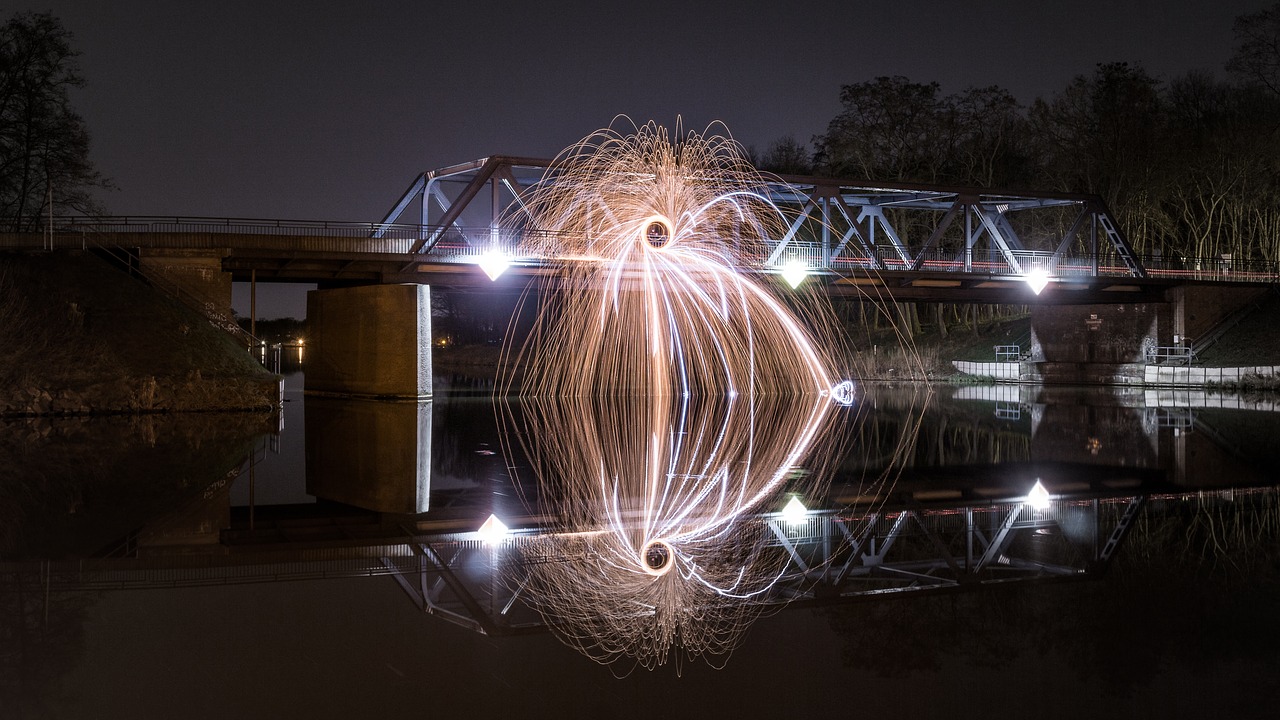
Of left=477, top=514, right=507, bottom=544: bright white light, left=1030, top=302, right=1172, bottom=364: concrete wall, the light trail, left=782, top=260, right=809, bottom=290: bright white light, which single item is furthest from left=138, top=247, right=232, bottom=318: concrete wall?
left=1030, top=302, right=1172, bottom=364: concrete wall

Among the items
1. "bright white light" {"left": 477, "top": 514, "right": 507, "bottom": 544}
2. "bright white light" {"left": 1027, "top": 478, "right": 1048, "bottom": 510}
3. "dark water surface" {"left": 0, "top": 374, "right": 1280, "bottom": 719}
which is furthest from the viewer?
"bright white light" {"left": 1027, "top": 478, "right": 1048, "bottom": 510}

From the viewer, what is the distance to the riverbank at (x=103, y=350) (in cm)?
2927

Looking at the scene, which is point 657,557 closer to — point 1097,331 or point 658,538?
point 658,538

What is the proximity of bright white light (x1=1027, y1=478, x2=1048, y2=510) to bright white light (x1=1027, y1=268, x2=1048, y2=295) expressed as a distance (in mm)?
36485

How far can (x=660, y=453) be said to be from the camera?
19203 mm

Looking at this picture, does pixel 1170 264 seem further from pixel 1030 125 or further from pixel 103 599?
pixel 103 599

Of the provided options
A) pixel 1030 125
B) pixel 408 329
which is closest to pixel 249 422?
pixel 408 329

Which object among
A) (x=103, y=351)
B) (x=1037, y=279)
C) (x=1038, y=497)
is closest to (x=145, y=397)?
(x=103, y=351)

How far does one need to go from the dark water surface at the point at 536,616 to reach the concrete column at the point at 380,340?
23212mm

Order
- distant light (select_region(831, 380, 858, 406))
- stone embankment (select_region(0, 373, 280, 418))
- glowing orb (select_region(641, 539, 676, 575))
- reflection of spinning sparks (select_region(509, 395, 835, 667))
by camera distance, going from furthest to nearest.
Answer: distant light (select_region(831, 380, 858, 406)), stone embankment (select_region(0, 373, 280, 418)), glowing orb (select_region(641, 539, 676, 575)), reflection of spinning sparks (select_region(509, 395, 835, 667))

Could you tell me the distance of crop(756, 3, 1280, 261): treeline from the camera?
182 ft

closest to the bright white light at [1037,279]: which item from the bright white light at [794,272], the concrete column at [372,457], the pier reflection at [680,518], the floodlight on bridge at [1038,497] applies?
the bright white light at [794,272]

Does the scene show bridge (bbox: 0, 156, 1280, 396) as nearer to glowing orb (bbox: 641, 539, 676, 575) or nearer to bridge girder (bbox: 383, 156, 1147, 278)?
bridge girder (bbox: 383, 156, 1147, 278)

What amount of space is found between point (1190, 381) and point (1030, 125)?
19.0 meters
